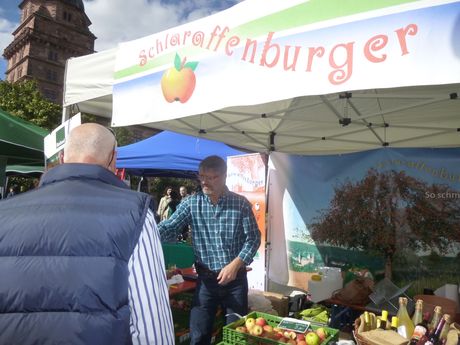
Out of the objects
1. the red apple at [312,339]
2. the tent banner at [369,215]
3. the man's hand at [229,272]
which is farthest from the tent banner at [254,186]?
the red apple at [312,339]

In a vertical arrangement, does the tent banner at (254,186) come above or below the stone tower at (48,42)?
below

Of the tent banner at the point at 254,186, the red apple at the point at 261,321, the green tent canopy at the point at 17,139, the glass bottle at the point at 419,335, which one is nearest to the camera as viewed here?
the glass bottle at the point at 419,335

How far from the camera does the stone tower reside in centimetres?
5772

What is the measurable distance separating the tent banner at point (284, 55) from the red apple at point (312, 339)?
1377 mm

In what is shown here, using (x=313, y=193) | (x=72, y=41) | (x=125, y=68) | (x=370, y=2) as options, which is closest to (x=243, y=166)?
(x=313, y=193)

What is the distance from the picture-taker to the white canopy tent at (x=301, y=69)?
162 cm

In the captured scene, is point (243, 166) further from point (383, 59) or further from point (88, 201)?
point (88, 201)

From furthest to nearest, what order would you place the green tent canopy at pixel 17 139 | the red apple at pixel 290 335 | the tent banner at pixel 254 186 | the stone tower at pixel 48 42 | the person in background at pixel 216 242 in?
the stone tower at pixel 48 42, the tent banner at pixel 254 186, the green tent canopy at pixel 17 139, the person in background at pixel 216 242, the red apple at pixel 290 335

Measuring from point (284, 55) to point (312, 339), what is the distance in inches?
63.4

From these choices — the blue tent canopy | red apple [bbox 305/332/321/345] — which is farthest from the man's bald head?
the blue tent canopy

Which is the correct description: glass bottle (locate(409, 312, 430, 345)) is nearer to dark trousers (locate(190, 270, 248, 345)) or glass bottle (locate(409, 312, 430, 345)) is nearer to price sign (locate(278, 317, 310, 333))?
price sign (locate(278, 317, 310, 333))

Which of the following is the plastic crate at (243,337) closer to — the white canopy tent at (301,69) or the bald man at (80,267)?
the bald man at (80,267)

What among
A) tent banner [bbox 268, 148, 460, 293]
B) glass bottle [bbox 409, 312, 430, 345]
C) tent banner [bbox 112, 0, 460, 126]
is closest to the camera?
tent banner [bbox 112, 0, 460, 126]

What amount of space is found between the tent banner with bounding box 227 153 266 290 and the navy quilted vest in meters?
3.89
